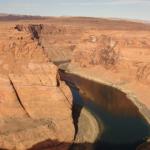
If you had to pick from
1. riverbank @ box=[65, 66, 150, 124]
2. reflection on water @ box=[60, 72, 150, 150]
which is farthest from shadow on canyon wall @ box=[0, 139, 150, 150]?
riverbank @ box=[65, 66, 150, 124]

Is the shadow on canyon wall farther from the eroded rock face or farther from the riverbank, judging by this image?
the riverbank

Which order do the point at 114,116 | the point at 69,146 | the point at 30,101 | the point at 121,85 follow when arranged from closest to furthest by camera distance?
the point at 69,146, the point at 30,101, the point at 114,116, the point at 121,85

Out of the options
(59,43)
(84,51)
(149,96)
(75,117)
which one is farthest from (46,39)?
(75,117)

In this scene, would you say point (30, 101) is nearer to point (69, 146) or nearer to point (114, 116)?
point (69, 146)

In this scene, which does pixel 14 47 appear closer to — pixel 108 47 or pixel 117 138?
pixel 117 138

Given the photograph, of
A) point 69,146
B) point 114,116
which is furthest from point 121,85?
point 69,146

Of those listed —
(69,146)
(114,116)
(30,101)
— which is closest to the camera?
(69,146)
